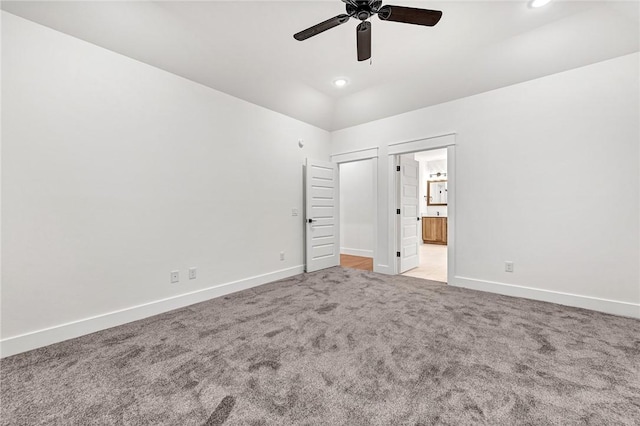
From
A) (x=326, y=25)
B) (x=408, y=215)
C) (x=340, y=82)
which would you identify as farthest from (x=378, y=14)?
(x=408, y=215)

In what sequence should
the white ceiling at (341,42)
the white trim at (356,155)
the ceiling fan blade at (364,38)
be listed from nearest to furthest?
the ceiling fan blade at (364,38)
the white ceiling at (341,42)
the white trim at (356,155)

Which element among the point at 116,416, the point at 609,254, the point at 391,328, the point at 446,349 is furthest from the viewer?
the point at 609,254

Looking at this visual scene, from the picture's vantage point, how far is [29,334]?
2.24 m

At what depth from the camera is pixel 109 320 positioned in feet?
8.70

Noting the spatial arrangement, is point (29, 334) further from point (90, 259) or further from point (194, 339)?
point (194, 339)

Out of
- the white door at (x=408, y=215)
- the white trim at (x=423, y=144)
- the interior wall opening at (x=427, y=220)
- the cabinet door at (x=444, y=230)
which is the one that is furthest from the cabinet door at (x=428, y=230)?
the white trim at (x=423, y=144)

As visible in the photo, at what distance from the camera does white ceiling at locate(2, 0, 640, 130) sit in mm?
2365

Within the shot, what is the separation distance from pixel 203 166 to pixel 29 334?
2.23 meters

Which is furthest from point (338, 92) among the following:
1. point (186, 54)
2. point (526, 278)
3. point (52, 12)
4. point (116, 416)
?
point (116, 416)

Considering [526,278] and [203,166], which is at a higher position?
[203,166]

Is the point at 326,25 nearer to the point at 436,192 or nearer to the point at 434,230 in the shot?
the point at 434,230

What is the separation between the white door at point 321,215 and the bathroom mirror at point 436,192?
5.50 meters

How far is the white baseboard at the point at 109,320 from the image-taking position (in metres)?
2.21

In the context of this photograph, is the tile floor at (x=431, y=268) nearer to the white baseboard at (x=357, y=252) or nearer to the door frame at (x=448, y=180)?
the door frame at (x=448, y=180)
